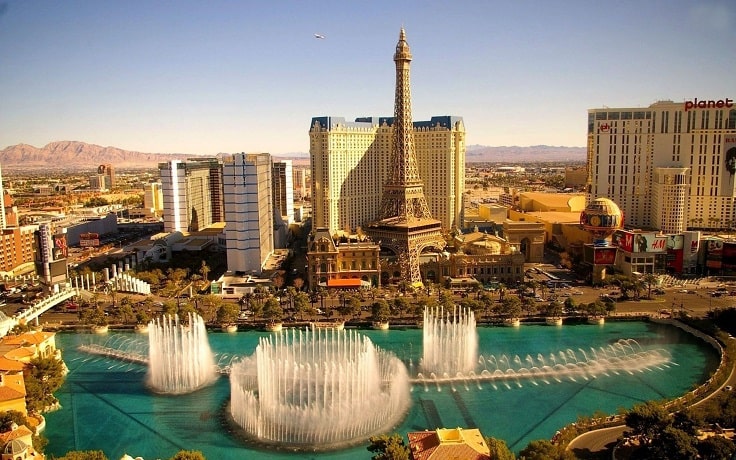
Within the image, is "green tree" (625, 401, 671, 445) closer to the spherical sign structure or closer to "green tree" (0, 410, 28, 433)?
"green tree" (0, 410, 28, 433)

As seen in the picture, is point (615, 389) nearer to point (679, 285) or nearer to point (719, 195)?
point (679, 285)

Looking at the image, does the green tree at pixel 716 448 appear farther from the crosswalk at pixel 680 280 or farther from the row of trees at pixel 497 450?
the crosswalk at pixel 680 280

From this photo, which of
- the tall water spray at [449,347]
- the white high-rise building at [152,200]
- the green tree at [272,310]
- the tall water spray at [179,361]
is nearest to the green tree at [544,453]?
the tall water spray at [449,347]

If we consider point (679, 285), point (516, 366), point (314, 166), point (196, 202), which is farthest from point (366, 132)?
point (516, 366)

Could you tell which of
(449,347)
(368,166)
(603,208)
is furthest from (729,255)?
(368,166)

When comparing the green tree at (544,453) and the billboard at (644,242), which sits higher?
the billboard at (644,242)

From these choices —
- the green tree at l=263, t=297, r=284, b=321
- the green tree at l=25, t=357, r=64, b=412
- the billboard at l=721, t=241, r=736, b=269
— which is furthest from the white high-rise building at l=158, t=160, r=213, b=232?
the billboard at l=721, t=241, r=736, b=269
